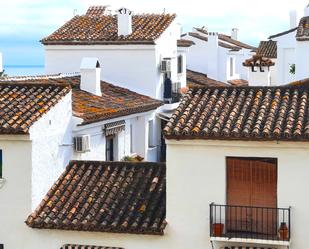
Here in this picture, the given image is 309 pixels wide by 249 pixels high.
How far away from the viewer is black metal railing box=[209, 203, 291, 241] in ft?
58.6

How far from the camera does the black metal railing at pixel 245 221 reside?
17.9 m

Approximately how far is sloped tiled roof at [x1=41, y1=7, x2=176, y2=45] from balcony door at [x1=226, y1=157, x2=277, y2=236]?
16.5 meters

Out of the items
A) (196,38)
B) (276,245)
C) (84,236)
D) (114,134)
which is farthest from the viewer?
(196,38)

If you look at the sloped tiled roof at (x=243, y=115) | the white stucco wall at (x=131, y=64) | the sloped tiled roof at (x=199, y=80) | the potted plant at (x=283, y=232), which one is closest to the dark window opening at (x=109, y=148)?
the sloped tiled roof at (x=243, y=115)

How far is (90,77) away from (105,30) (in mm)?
7116

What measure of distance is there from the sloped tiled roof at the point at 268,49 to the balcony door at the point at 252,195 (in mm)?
27956

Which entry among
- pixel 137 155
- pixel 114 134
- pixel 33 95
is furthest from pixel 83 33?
pixel 33 95

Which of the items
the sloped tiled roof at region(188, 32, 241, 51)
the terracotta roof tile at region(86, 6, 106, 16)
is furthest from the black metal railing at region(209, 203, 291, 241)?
the sloped tiled roof at region(188, 32, 241, 51)

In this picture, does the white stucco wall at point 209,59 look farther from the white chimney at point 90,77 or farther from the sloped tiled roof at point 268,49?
the white chimney at point 90,77

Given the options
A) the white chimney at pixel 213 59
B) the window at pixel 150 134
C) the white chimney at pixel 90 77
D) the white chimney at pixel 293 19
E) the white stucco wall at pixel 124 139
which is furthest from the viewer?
the white chimney at pixel 213 59

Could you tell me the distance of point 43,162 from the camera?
19969 millimetres

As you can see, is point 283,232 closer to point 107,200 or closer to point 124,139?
point 107,200

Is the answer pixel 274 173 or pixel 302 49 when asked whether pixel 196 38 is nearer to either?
pixel 302 49

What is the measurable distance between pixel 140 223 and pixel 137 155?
1214 cm
